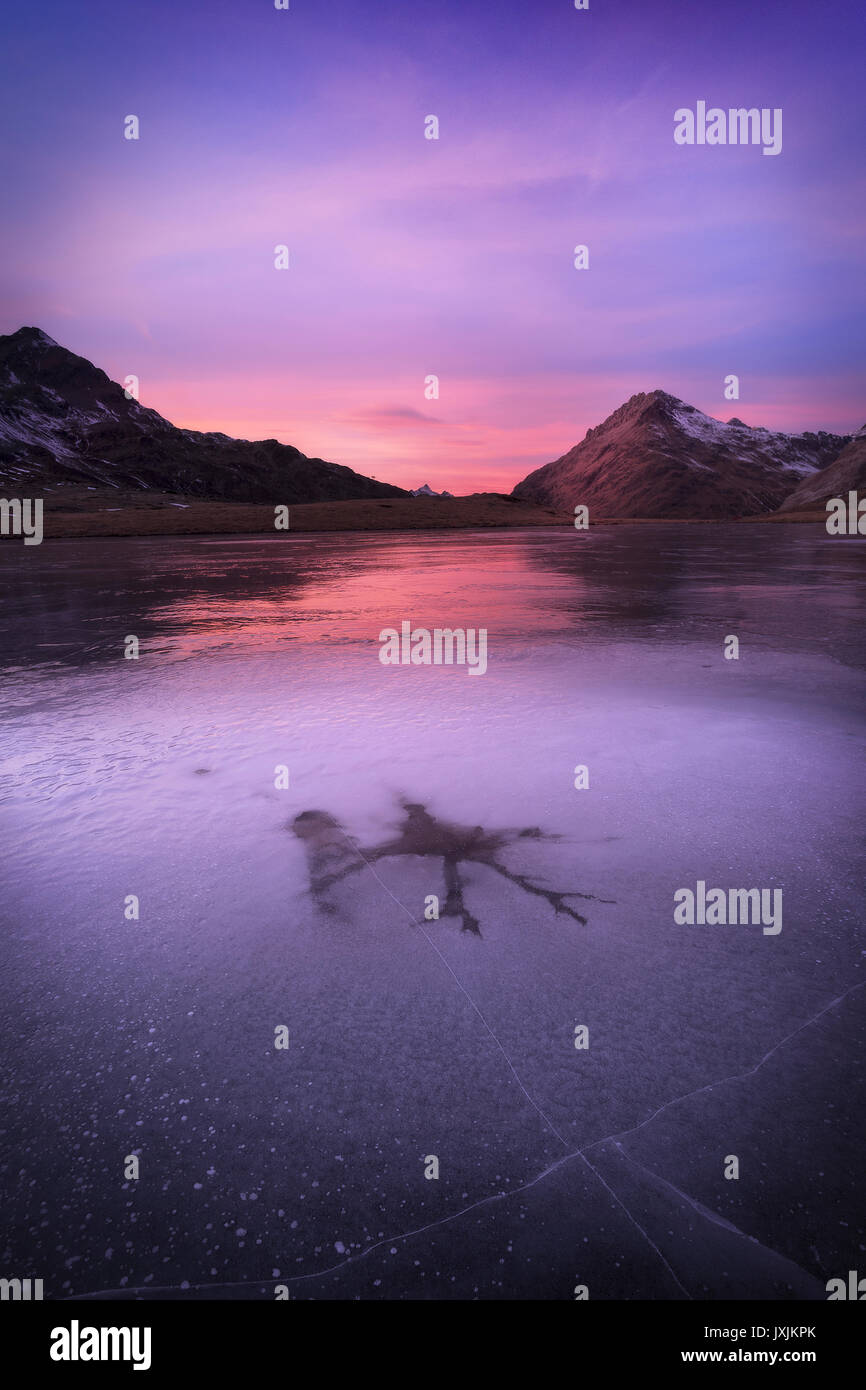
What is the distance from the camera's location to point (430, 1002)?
105 inches

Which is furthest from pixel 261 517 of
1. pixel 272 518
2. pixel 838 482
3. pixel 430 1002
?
pixel 838 482

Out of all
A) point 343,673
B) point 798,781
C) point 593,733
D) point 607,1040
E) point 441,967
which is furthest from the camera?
point 343,673

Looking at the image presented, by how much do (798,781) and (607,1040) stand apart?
9.90 ft

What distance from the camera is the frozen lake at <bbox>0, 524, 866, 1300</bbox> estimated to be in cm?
187

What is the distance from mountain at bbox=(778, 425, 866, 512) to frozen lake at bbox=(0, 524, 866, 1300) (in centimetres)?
16088

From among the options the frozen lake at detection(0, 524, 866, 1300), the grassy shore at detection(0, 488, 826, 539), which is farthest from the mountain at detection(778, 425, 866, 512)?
the frozen lake at detection(0, 524, 866, 1300)

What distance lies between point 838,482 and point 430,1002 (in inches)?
7791

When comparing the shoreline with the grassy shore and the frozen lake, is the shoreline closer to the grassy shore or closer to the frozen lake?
the grassy shore

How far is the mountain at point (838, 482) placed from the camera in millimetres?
152750

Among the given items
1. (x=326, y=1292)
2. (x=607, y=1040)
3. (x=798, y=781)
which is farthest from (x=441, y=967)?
(x=798, y=781)

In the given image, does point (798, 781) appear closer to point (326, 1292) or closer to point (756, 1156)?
point (756, 1156)

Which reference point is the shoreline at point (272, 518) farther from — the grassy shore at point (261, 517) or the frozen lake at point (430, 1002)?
the frozen lake at point (430, 1002)
